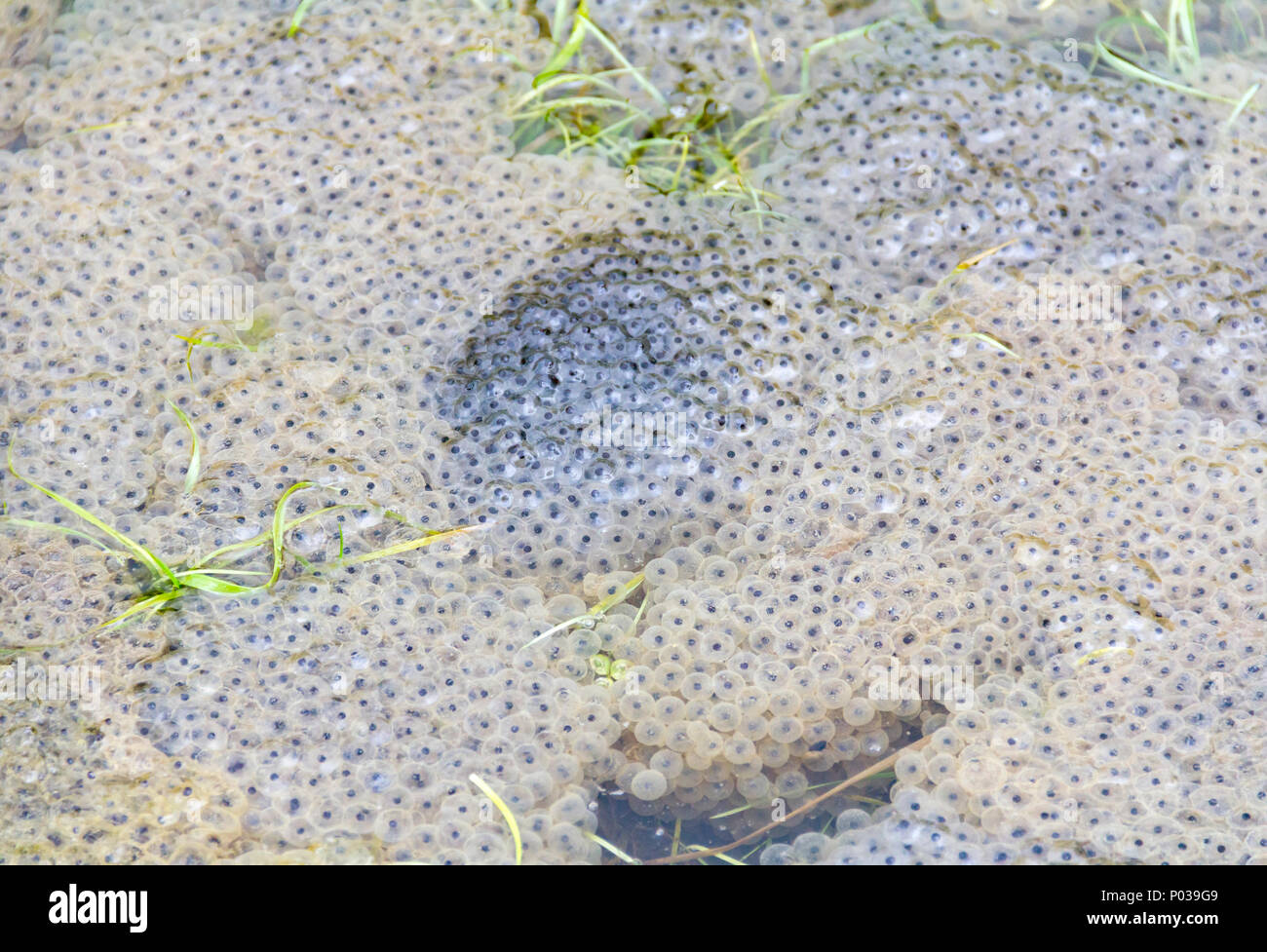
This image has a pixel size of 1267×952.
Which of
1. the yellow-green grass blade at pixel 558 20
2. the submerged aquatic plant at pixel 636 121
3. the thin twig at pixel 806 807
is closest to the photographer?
the thin twig at pixel 806 807

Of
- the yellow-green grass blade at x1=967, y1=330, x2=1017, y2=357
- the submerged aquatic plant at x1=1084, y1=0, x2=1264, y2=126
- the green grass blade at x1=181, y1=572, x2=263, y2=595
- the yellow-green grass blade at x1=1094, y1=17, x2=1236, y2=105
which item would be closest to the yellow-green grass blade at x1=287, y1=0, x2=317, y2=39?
the green grass blade at x1=181, y1=572, x2=263, y2=595

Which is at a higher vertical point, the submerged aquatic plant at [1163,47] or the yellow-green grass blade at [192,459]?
the submerged aquatic plant at [1163,47]

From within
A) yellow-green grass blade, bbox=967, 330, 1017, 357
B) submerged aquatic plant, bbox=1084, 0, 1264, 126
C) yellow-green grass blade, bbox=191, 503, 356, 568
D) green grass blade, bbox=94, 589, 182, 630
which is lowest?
green grass blade, bbox=94, 589, 182, 630

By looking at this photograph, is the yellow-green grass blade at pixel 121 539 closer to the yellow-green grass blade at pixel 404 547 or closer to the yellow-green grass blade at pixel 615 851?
the yellow-green grass blade at pixel 404 547

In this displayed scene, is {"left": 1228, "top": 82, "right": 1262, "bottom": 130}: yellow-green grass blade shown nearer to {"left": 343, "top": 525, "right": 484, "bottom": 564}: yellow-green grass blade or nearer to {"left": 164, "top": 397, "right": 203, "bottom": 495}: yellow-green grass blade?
{"left": 343, "top": 525, "right": 484, "bottom": 564}: yellow-green grass blade

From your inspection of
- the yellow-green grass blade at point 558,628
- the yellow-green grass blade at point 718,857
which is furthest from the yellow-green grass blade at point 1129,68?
the yellow-green grass blade at point 718,857

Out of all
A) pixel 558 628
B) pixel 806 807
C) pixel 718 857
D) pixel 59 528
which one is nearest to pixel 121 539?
pixel 59 528

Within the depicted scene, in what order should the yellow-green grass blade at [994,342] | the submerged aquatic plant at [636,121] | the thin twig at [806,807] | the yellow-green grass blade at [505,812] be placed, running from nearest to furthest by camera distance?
the yellow-green grass blade at [505,812], the thin twig at [806,807], the yellow-green grass blade at [994,342], the submerged aquatic plant at [636,121]
